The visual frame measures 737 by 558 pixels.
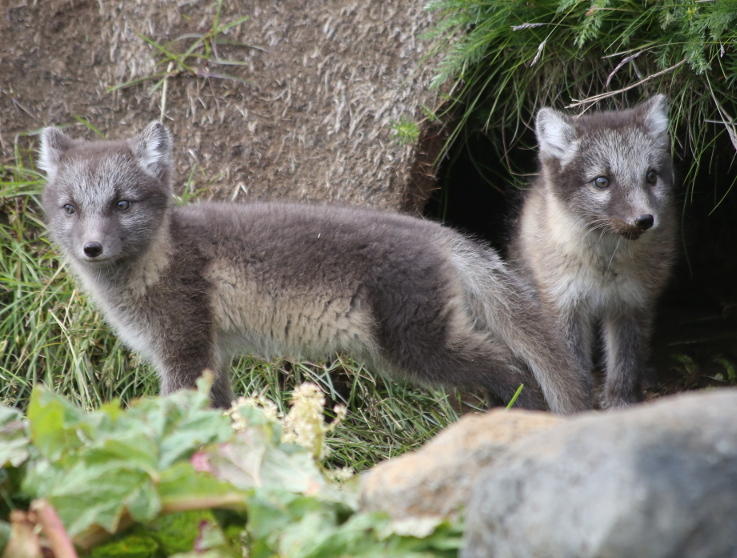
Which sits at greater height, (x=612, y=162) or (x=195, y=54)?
(x=195, y=54)

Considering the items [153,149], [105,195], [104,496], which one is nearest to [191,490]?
[104,496]

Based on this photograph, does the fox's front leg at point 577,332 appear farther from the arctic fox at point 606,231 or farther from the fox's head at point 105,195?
the fox's head at point 105,195

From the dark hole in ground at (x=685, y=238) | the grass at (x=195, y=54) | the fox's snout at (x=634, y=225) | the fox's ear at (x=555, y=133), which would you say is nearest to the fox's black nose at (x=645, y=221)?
the fox's snout at (x=634, y=225)

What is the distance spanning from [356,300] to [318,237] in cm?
39

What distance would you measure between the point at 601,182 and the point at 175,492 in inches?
133

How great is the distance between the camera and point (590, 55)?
15.9ft

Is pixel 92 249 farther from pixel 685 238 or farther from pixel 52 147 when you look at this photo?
pixel 685 238

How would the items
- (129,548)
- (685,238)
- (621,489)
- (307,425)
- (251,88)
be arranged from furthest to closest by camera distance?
(685,238) → (251,88) → (307,425) → (129,548) → (621,489)

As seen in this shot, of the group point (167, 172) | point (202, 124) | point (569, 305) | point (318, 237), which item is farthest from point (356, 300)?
point (202, 124)

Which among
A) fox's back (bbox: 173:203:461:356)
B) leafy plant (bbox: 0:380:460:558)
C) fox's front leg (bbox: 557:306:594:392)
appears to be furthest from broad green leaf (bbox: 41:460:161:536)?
fox's front leg (bbox: 557:306:594:392)

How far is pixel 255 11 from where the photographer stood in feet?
17.4

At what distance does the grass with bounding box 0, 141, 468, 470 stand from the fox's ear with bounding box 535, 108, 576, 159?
5.52 feet

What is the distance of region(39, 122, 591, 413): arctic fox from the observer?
396cm

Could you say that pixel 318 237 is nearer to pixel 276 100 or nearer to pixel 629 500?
pixel 276 100
